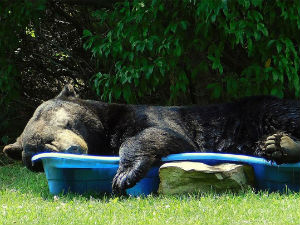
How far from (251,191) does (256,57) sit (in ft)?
7.48

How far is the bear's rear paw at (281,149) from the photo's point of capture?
4.43m

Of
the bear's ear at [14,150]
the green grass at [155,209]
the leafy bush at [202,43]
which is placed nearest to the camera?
the green grass at [155,209]

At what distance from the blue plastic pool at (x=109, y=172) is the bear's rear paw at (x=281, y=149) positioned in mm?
71

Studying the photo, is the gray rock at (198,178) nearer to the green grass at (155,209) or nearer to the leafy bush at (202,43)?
the green grass at (155,209)

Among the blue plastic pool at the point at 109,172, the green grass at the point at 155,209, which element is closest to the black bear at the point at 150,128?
the blue plastic pool at the point at 109,172

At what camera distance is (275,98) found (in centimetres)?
531

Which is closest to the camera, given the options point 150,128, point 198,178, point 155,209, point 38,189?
point 155,209

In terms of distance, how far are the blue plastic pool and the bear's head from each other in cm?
21

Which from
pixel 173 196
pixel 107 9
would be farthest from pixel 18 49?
pixel 173 196

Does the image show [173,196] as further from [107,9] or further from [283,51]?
[107,9]

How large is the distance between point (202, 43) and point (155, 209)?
269 centimetres

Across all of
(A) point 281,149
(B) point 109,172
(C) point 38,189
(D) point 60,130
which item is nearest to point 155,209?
(B) point 109,172

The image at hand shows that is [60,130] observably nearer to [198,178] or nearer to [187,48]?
[198,178]

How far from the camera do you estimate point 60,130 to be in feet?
16.3
